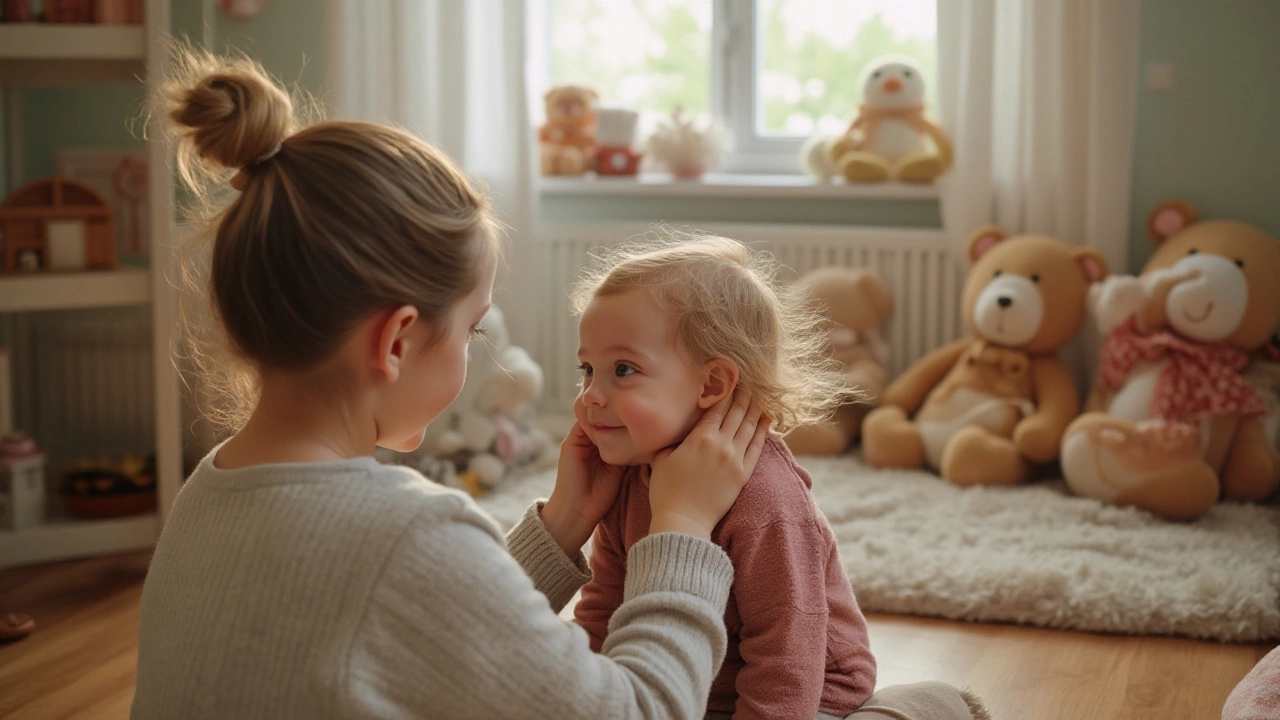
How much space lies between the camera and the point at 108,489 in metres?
2.64

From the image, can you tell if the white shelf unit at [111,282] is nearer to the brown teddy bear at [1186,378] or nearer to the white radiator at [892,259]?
the white radiator at [892,259]

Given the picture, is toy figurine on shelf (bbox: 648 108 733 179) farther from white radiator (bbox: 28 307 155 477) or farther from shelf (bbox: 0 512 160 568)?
shelf (bbox: 0 512 160 568)

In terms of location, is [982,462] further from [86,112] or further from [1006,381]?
[86,112]

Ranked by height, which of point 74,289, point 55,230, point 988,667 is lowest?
point 988,667

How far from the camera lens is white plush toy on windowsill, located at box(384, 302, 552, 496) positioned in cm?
296

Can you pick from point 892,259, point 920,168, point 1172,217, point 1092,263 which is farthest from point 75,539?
point 1172,217

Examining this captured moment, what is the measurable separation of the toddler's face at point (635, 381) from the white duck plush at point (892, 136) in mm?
2203

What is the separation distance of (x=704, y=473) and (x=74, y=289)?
1750 mm

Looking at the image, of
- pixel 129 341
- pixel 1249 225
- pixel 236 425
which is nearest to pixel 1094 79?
pixel 1249 225

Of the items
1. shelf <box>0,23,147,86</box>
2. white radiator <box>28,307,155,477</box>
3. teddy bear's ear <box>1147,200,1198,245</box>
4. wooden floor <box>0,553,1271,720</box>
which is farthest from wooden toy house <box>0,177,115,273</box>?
teddy bear's ear <box>1147,200,1198,245</box>

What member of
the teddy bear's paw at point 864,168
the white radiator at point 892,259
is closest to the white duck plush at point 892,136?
the teddy bear's paw at point 864,168

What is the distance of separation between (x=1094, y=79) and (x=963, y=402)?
0.82m

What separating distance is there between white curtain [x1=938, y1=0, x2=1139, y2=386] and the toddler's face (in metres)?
2.08

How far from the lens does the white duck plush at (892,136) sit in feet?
10.7
